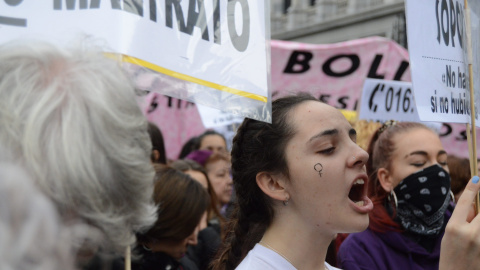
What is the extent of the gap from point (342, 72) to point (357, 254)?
458 cm

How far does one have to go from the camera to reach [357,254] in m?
3.07

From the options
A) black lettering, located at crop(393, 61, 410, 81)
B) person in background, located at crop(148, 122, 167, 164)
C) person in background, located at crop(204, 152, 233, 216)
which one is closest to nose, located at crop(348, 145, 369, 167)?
person in background, located at crop(148, 122, 167, 164)

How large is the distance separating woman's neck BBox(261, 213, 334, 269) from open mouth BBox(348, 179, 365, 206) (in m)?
0.16

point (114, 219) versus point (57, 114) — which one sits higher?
point (57, 114)

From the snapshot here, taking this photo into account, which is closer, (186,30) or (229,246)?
(186,30)

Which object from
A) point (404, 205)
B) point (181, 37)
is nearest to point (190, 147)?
point (404, 205)

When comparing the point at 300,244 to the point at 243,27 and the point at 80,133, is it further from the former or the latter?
the point at 80,133

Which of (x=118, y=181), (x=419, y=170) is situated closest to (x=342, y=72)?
(x=419, y=170)

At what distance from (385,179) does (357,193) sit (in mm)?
1120

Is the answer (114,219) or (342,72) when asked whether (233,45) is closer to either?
(114,219)

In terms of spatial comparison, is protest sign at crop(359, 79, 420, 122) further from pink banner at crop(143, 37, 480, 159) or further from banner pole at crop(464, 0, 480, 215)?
banner pole at crop(464, 0, 480, 215)

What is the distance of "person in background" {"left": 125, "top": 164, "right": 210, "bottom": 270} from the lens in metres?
3.29

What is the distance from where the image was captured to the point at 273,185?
234 centimetres

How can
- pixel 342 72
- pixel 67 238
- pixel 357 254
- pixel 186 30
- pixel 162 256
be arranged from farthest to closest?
pixel 342 72 → pixel 162 256 → pixel 357 254 → pixel 186 30 → pixel 67 238
